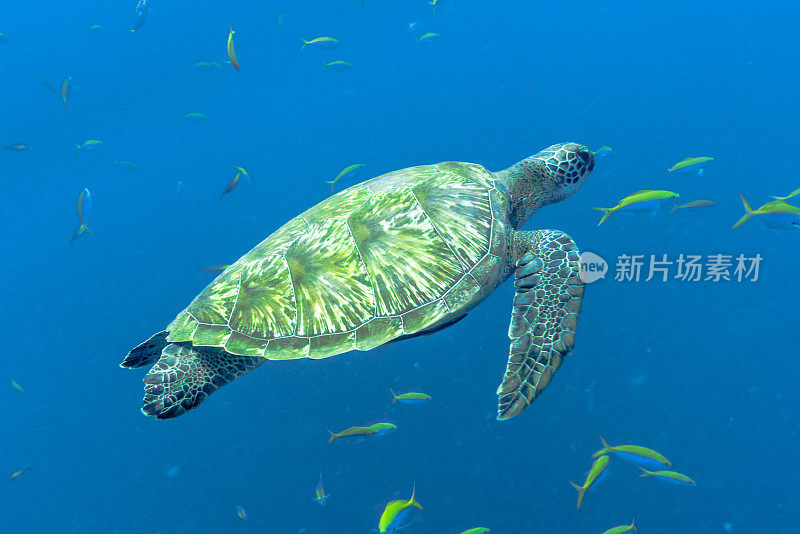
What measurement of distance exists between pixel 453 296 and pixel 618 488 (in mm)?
3314

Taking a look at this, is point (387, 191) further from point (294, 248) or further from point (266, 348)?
point (266, 348)

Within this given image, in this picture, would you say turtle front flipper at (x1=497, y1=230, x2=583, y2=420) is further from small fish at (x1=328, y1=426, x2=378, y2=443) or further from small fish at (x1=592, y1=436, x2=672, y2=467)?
small fish at (x1=328, y1=426, x2=378, y2=443)

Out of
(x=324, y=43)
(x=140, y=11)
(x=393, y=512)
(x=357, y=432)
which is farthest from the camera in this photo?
(x=140, y=11)

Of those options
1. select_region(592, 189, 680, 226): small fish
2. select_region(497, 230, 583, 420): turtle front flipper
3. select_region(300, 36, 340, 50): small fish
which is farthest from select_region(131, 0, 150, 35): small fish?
select_region(592, 189, 680, 226): small fish

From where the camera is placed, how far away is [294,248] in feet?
9.68

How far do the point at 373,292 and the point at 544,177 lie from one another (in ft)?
8.01

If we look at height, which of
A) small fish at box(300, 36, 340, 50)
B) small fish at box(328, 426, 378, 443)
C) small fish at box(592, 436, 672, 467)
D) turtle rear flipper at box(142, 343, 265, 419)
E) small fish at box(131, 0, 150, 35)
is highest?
small fish at box(131, 0, 150, 35)

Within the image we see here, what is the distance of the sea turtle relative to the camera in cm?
273

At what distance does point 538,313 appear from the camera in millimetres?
3021

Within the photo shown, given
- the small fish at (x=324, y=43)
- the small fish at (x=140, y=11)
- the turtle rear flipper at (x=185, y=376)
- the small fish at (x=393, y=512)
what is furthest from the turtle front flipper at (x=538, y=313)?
the small fish at (x=140, y=11)

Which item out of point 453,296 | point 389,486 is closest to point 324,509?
point 389,486

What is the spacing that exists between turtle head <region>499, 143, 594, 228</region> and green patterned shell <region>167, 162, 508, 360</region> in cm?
92

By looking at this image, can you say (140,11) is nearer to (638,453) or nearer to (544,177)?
(544,177)

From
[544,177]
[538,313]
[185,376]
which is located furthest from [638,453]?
[185,376]
